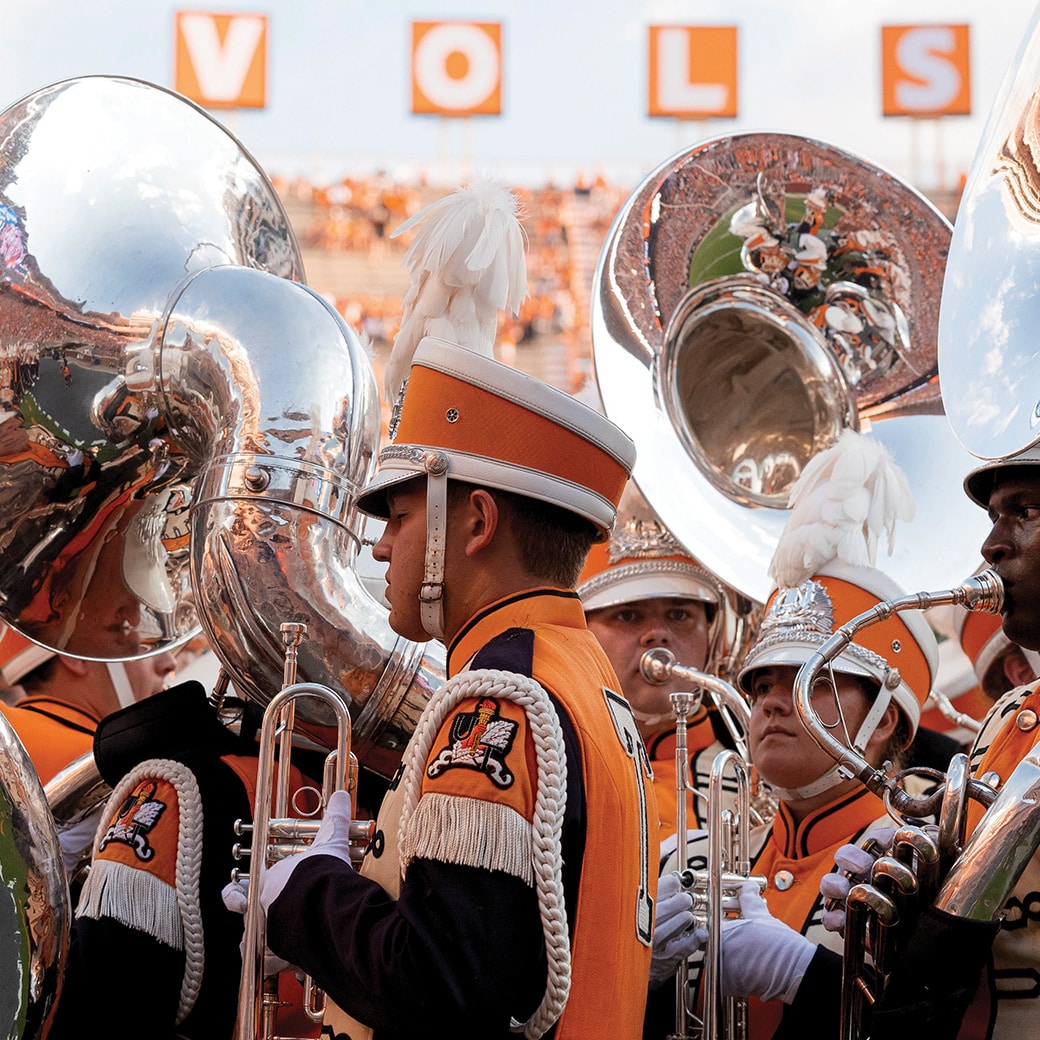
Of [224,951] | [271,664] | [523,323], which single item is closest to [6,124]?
[271,664]

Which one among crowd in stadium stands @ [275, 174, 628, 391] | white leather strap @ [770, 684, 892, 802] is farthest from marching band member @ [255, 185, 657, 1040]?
crowd in stadium stands @ [275, 174, 628, 391]

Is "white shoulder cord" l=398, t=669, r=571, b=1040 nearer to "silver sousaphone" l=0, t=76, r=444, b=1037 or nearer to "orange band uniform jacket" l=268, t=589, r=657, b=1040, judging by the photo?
"orange band uniform jacket" l=268, t=589, r=657, b=1040

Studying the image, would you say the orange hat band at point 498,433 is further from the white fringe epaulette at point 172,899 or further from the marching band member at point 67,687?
the marching band member at point 67,687

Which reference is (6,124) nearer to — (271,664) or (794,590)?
(271,664)

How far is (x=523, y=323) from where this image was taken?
22484 mm

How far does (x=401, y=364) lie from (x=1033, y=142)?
1254 millimetres

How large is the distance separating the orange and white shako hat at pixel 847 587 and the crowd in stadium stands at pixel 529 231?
18.1 m

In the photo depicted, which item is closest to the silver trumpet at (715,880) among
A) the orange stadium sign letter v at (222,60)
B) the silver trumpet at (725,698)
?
the silver trumpet at (725,698)

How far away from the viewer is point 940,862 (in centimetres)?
254

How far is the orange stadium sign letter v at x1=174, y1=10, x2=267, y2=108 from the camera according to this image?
19984 millimetres

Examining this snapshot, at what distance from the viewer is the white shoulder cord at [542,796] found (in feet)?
7.24

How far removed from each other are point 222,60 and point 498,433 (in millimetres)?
18805

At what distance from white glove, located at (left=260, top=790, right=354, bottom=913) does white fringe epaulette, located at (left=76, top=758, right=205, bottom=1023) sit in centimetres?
34

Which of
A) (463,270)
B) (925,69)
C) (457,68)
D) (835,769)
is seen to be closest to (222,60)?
(457,68)
